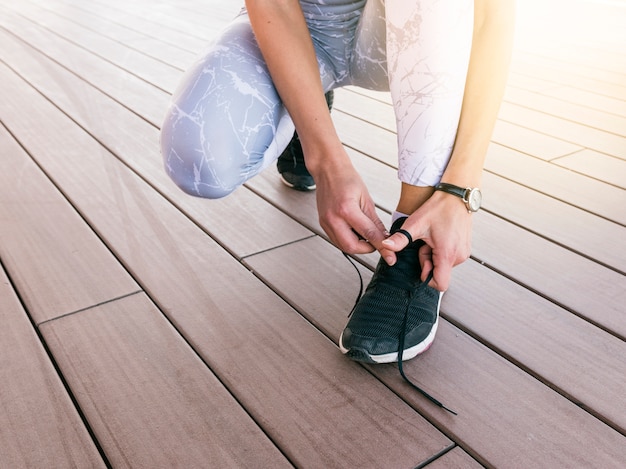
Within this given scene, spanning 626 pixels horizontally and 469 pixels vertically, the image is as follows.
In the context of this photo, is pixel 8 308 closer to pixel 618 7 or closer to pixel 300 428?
pixel 300 428

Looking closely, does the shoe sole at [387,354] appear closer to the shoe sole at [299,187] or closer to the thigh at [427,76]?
the thigh at [427,76]

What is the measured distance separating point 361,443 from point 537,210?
70cm

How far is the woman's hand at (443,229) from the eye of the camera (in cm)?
76

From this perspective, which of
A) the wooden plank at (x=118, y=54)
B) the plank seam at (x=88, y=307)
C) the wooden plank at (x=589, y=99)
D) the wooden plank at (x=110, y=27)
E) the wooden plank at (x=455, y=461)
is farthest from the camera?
the wooden plank at (x=110, y=27)

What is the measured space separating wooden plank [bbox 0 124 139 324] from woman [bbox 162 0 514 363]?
206 mm

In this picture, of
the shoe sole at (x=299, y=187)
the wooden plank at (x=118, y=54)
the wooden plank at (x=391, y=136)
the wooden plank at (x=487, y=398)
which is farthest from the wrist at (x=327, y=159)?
the wooden plank at (x=118, y=54)

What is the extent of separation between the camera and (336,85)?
1135 millimetres

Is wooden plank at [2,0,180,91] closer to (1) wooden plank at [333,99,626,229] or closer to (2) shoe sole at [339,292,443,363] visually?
(1) wooden plank at [333,99,626,229]

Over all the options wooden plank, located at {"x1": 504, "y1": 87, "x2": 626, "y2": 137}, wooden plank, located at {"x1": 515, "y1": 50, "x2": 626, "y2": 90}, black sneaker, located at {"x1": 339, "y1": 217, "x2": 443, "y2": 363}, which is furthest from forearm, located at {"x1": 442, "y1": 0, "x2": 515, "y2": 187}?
wooden plank, located at {"x1": 515, "y1": 50, "x2": 626, "y2": 90}

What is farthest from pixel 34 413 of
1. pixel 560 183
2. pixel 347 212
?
pixel 560 183

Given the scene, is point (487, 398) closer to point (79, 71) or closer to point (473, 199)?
point (473, 199)

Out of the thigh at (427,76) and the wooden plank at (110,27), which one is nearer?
the thigh at (427,76)

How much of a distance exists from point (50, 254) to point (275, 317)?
43 centimetres

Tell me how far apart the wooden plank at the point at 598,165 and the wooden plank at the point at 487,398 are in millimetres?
538
